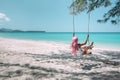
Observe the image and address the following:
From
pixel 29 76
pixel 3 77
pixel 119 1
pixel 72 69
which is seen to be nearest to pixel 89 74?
pixel 72 69

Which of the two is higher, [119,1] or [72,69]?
[119,1]

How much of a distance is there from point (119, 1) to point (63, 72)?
474 cm

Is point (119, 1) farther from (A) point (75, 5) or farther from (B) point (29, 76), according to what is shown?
(B) point (29, 76)

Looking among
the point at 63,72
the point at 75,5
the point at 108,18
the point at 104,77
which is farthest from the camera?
the point at 75,5

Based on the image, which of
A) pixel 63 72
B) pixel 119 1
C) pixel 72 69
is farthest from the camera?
pixel 119 1

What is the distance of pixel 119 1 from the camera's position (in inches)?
412

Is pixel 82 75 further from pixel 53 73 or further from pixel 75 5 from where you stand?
pixel 75 5

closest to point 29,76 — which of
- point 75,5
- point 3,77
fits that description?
point 3,77

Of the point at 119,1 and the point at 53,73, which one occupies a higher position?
the point at 119,1

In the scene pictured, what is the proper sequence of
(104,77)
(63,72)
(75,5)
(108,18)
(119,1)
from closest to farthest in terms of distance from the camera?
(104,77)
(63,72)
(119,1)
(108,18)
(75,5)

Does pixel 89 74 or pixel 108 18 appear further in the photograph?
pixel 108 18

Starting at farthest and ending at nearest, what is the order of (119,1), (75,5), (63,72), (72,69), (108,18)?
(75,5)
(108,18)
(119,1)
(72,69)
(63,72)

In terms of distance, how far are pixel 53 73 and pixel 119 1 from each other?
16.7 ft

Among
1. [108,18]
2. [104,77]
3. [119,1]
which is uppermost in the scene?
[119,1]
